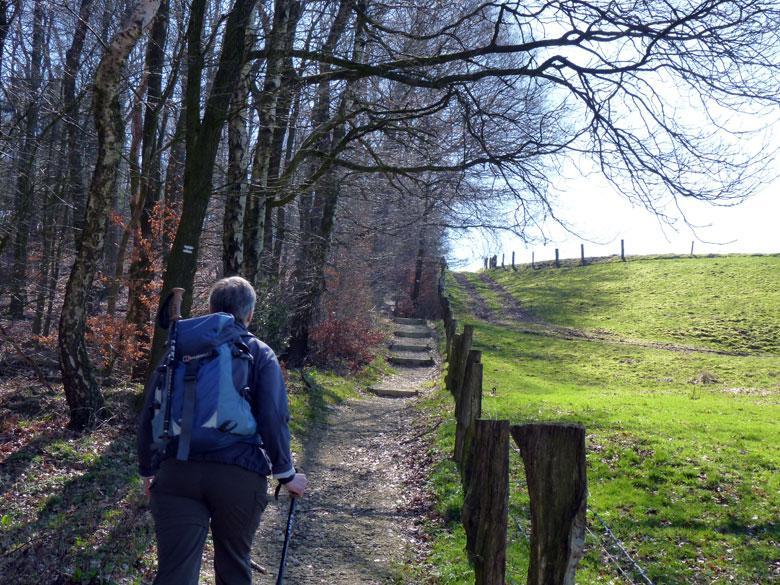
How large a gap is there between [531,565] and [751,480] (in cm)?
734

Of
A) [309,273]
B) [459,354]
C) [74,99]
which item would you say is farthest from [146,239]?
[309,273]

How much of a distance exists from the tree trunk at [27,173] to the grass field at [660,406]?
27.2 ft

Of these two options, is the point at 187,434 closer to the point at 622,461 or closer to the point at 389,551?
the point at 389,551

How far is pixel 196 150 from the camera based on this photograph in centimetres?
936

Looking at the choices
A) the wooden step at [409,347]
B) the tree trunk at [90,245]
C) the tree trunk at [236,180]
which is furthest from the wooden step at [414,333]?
the tree trunk at [90,245]

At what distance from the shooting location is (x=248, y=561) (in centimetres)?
398

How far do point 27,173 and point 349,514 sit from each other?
9.99m

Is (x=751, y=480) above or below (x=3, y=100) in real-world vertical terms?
below

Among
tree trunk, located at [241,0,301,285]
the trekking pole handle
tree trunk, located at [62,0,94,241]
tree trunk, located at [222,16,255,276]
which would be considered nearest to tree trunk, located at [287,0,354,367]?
Result: tree trunk, located at [241,0,301,285]

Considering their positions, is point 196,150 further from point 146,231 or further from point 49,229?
point 49,229

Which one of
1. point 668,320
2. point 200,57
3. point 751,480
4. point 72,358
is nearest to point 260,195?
point 200,57

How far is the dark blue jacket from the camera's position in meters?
3.71

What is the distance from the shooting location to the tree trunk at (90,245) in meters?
9.01

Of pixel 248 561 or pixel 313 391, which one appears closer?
pixel 248 561
